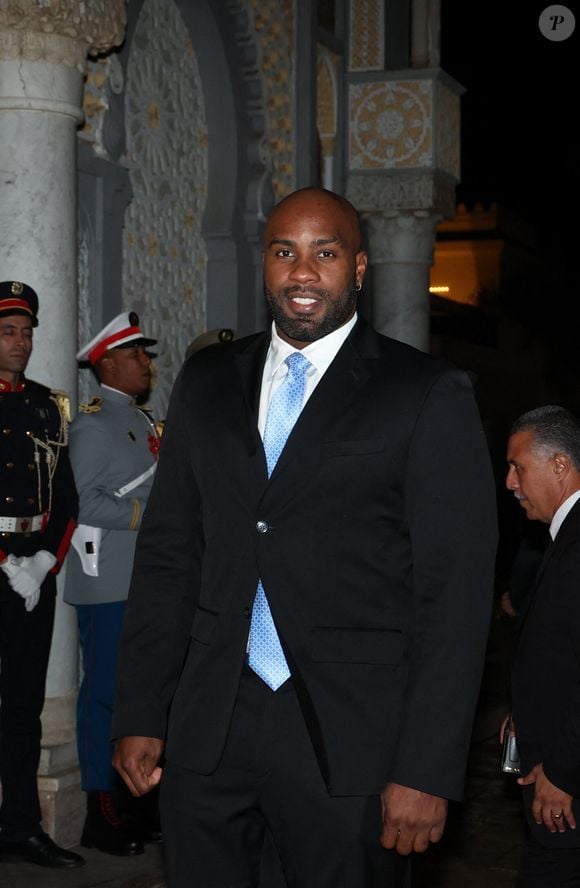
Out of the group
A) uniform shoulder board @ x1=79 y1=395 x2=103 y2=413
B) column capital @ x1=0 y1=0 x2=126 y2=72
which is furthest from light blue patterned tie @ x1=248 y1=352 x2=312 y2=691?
column capital @ x1=0 y1=0 x2=126 y2=72

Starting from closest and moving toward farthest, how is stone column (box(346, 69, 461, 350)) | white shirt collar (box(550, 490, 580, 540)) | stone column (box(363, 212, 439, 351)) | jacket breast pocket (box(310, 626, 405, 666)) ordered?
jacket breast pocket (box(310, 626, 405, 666)), white shirt collar (box(550, 490, 580, 540)), stone column (box(346, 69, 461, 350)), stone column (box(363, 212, 439, 351))

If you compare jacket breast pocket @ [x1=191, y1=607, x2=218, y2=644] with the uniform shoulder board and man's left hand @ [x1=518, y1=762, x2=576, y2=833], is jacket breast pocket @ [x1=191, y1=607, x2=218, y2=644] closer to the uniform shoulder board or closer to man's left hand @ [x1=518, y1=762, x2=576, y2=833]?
man's left hand @ [x1=518, y1=762, x2=576, y2=833]

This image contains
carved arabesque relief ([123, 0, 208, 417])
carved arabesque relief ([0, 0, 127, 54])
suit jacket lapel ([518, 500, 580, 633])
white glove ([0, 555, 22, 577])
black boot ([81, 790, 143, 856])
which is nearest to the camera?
suit jacket lapel ([518, 500, 580, 633])

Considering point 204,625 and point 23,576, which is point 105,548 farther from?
point 204,625

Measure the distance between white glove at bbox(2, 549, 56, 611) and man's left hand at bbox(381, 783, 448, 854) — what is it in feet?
8.48

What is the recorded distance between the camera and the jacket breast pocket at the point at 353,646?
8.84ft

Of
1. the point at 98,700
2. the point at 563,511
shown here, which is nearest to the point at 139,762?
the point at 563,511

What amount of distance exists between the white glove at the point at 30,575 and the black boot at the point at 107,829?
764 millimetres

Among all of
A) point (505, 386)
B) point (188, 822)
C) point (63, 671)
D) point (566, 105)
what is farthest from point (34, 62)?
point (566, 105)

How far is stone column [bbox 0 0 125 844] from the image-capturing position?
5.42 meters

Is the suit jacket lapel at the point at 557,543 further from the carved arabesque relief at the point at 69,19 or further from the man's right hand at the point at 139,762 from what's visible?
the carved arabesque relief at the point at 69,19

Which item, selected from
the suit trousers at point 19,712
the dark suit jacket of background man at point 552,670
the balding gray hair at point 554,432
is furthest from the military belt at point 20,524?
the dark suit jacket of background man at point 552,670

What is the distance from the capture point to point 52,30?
546cm

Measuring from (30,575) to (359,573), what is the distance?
2.50 meters
